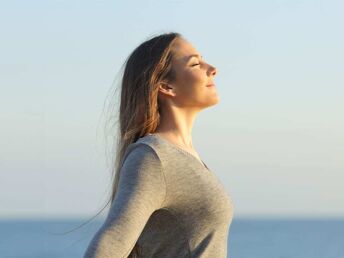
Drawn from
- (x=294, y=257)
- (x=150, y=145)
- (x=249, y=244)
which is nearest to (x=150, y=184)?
(x=150, y=145)

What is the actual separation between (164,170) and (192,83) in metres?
0.31

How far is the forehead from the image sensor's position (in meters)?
3.04

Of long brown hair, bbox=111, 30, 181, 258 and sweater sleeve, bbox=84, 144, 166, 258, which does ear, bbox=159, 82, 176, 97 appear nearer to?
long brown hair, bbox=111, 30, 181, 258

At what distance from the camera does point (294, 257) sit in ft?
66.1

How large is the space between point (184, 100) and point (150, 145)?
24 centimetres

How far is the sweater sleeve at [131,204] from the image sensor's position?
2.57m

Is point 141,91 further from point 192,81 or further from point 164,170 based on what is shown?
point 164,170

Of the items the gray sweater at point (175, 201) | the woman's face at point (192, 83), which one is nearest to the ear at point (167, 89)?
the woman's face at point (192, 83)

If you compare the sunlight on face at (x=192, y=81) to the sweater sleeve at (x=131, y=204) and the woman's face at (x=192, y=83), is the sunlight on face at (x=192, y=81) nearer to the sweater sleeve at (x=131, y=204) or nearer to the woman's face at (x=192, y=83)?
the woman's face at (x=192, y=83)

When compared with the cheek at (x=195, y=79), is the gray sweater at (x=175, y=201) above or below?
below

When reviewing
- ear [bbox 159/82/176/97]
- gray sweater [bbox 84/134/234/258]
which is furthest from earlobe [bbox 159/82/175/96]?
gray sweater [bbox 84/134/234/258]

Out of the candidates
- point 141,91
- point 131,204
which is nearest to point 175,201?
point 131,204

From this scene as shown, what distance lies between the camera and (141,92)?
2.98 meters

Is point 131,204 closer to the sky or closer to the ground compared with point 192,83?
closer to the ground
